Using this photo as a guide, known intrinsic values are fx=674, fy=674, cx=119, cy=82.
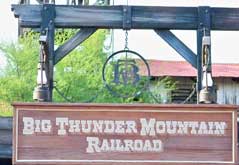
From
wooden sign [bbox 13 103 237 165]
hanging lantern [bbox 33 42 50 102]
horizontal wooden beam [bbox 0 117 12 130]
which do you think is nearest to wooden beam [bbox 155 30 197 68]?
wooden sign [bbox 13 103 237 165]

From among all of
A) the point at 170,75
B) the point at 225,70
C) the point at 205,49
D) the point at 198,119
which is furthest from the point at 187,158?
the point at 225,70

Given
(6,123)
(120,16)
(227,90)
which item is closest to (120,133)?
(6,123)

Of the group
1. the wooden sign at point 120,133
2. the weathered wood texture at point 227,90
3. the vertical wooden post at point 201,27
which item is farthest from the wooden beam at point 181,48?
the weathered wood texture at point 227,90

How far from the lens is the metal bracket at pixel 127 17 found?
20.6ft

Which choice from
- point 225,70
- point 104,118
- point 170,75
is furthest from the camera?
point 225,70

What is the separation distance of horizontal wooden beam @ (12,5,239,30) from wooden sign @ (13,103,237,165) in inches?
43.6

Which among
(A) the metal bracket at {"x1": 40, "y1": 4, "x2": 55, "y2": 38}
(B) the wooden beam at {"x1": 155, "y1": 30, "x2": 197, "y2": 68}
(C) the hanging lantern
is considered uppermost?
(A) the metal bracket at {"x1": 40, "y1": 4, "x2": 55, "y2": 38}

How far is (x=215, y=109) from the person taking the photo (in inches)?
216

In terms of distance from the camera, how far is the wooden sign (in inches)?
215

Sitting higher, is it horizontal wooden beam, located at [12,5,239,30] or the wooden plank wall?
horizontal wooden beam, located at [12,5,239,30]

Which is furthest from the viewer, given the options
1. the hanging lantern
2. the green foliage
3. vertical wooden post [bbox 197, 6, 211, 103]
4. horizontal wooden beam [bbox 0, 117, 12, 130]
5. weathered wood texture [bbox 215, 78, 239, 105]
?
weathered wood texture [bbox 215, 78, 239, 105]

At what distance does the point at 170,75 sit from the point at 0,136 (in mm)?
17242

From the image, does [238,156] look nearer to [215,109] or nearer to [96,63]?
[215,109]

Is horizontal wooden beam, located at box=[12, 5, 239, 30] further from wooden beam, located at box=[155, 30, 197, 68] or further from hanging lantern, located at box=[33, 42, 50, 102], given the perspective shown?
hanging lantern, located at box=[33, 42, 50, 102]
